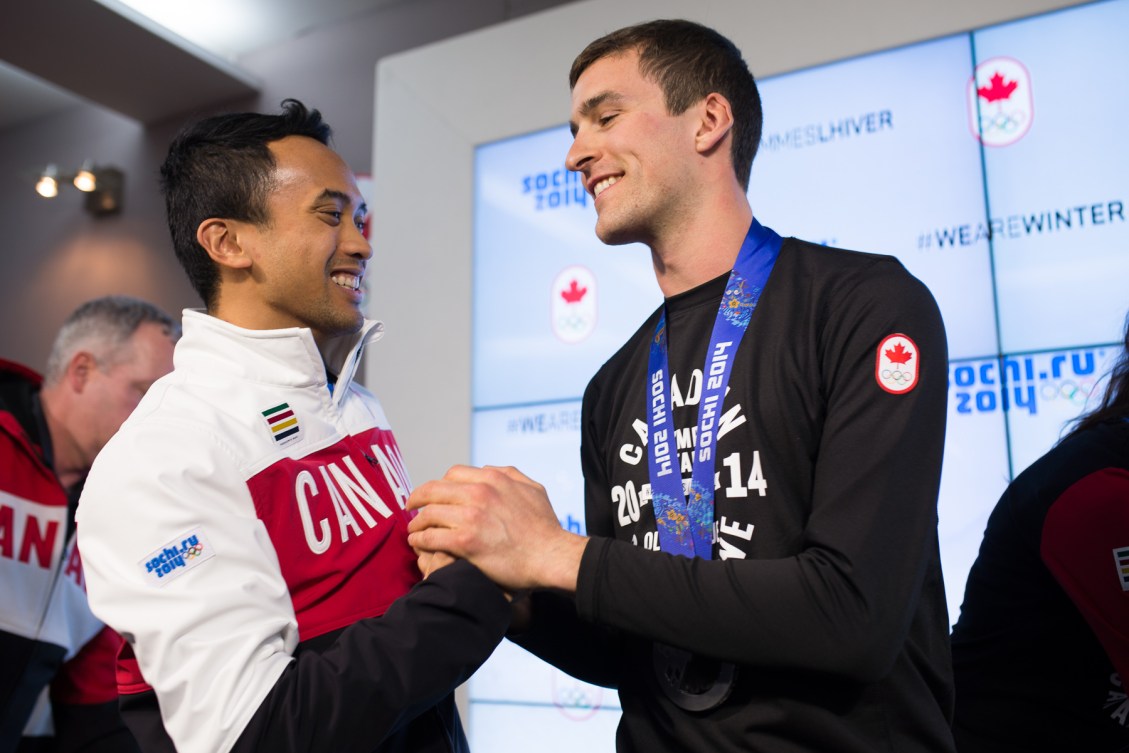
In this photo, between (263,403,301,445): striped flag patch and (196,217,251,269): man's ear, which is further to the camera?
(196,217,251,269): man's ear

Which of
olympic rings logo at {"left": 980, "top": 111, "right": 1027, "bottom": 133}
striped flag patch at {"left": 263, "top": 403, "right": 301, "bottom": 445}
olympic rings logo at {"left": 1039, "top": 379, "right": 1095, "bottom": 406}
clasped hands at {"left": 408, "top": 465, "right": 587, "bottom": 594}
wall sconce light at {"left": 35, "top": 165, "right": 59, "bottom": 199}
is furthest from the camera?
wall sconce light at {"left": 35, "top": 165, "right": 59, "bottom": 199}

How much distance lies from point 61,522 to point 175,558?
4.83ft

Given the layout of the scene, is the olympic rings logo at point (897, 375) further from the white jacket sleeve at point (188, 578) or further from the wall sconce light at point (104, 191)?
the wall sconce light at point (104, 191)

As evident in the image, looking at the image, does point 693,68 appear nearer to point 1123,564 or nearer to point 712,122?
point 712,122

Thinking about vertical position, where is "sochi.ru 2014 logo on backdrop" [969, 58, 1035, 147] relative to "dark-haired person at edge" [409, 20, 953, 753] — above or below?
above

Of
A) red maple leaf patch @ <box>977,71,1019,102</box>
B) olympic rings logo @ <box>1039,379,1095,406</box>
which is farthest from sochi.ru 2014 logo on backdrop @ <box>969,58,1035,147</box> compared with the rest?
olympic rings logo @ <box>1039,379,1095,406</box>

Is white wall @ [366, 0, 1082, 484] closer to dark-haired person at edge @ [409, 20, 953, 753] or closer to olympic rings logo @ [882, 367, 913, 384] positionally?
dark-haired person at edge @ [409, 20, 953, 753]

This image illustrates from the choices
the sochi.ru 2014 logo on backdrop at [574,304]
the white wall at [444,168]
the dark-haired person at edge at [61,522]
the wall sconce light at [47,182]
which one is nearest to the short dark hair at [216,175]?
the dark-haired person at edge at [61,522]

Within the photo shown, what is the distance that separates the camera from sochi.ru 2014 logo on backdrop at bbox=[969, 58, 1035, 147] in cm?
236

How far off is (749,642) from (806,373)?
349 millimetres

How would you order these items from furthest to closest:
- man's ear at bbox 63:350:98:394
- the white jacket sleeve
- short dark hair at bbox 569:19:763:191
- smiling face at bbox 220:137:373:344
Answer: man's ear at bbox 63:350:98:394
short dark hair at bbox 569:19:763:191
smiling face at bbox 220:137:373:344
the white jacket sleeve

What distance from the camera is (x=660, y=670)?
3.99 ft

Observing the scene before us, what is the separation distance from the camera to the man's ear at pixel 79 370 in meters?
2.65

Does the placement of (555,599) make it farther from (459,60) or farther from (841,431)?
(459,60)
